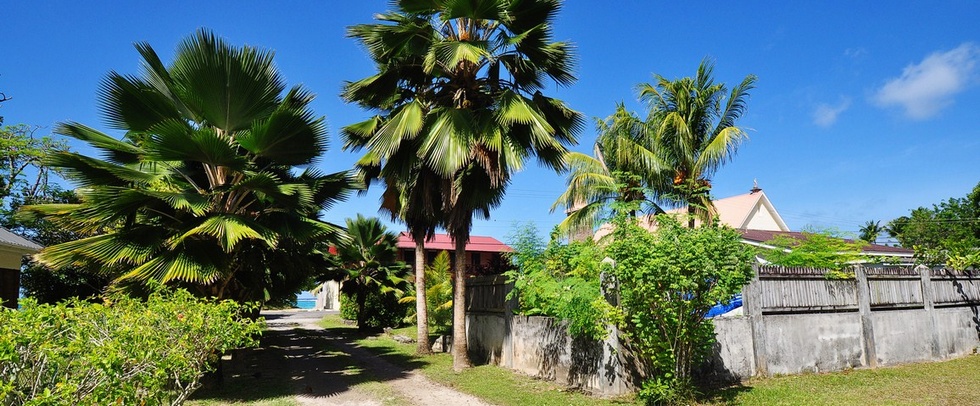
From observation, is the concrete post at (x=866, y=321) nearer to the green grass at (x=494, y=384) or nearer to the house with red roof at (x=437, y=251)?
the green grass at (x=494, y=384)

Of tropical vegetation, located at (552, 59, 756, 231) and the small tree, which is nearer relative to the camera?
the small tree

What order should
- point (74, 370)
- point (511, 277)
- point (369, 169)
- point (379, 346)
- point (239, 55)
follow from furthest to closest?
point (379, 346) → point (369, 169) → point (511, 277) → point (239, 55) → point (74, 370)

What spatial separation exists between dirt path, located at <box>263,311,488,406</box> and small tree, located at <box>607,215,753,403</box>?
9.73 ft

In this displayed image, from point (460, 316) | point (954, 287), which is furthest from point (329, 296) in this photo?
point (954, 287)

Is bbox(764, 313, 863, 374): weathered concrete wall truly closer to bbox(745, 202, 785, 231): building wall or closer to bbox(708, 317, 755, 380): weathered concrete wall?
bbox(708, 317, 755, 380): weathered concrete wall

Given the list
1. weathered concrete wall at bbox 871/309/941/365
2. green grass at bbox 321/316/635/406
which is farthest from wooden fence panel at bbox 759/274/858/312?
green grass at bbox 321/316/635/406

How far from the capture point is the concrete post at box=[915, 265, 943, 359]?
1201 cm

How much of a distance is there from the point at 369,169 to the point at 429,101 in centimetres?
269

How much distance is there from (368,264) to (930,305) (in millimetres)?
18850

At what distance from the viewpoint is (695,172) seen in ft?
57.2

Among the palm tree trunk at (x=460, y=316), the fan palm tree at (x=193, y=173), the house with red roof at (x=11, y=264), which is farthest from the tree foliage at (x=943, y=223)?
the house with red roof at (x=11, y=264)

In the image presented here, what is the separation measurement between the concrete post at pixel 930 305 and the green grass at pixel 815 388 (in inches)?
13.1

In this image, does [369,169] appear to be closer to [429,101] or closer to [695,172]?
[429,101]

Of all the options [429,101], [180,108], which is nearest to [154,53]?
[180,108]
